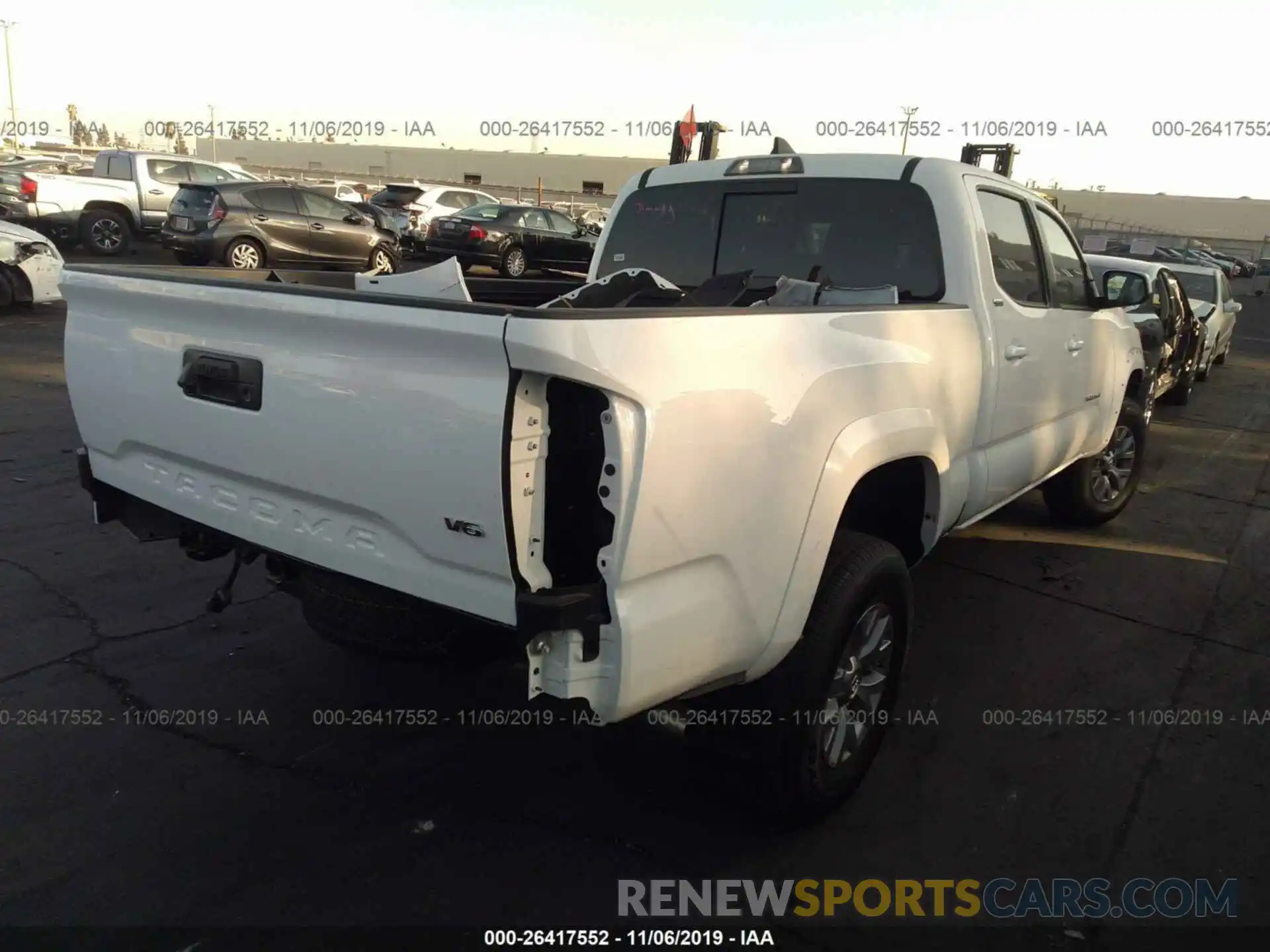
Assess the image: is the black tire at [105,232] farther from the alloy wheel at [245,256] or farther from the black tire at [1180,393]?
the black tire at [1180,393]

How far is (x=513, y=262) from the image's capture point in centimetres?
1980

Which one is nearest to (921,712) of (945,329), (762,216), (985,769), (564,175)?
(985,769)

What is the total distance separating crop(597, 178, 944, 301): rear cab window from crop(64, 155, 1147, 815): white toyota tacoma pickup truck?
0.02m

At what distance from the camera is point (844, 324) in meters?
2.74

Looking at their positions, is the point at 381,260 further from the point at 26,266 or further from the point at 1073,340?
the point at 1073,340

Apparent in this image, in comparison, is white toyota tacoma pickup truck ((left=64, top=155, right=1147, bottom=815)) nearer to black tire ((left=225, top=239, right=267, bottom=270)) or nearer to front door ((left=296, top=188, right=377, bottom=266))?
black tire ((left=225, top=239, right=267, bottom=270))

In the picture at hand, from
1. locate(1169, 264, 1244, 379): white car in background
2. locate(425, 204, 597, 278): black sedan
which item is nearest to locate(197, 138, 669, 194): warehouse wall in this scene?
locate(425, 204, 597, 278): black sedan

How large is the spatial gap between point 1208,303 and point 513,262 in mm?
12693

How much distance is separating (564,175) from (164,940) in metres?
74.3

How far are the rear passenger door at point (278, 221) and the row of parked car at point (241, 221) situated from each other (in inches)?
0.6

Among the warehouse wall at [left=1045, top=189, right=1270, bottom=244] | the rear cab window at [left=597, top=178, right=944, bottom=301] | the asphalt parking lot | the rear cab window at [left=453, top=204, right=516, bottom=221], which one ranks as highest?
the warehouse wall at [left=1045, top=189, right=1270, bottom=244]

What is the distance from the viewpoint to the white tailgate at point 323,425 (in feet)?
6.84

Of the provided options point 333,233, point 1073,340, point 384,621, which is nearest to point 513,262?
point 333,233

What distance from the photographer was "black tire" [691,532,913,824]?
262 centimetres
